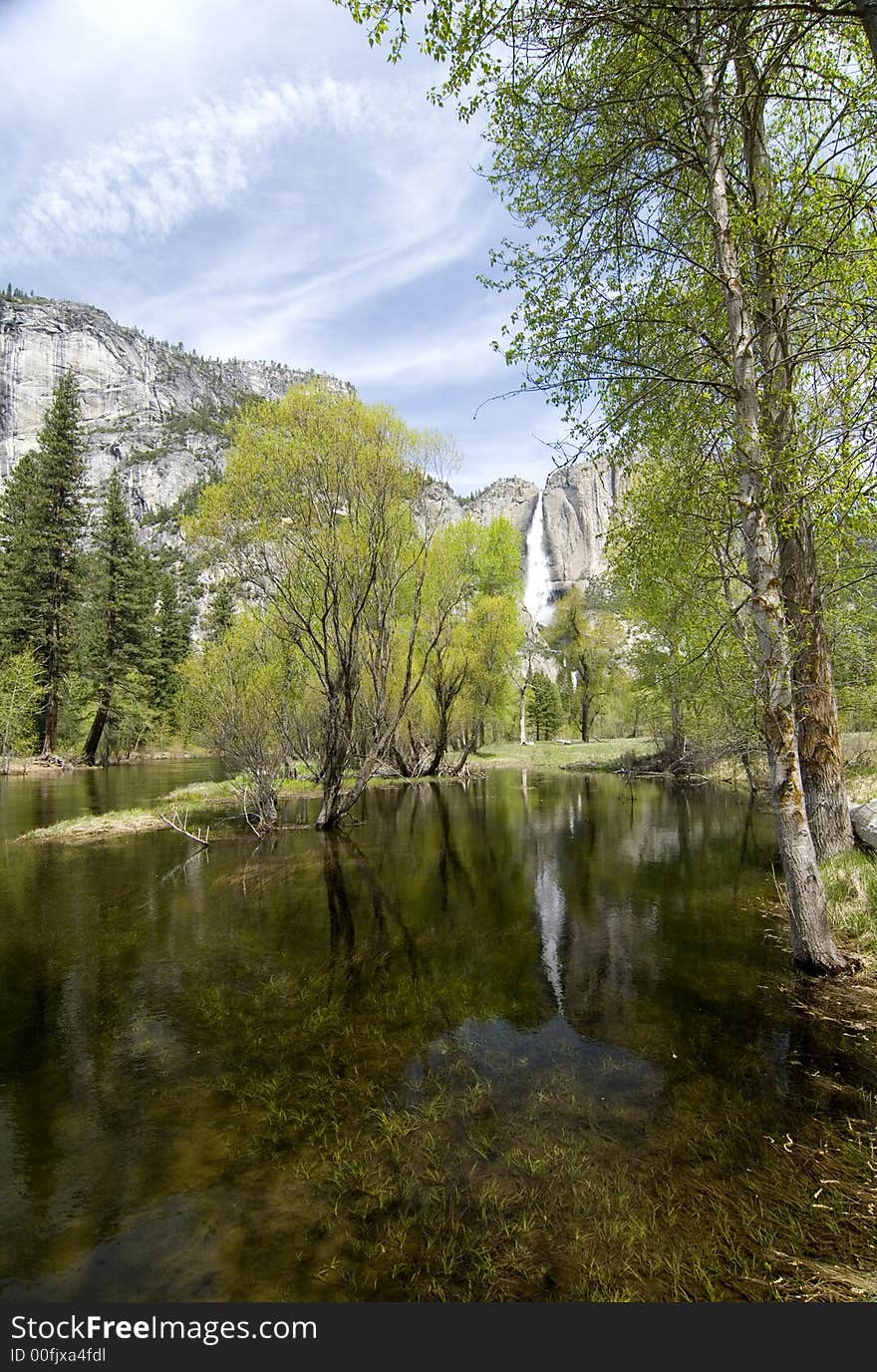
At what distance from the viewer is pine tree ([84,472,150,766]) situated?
40.0 metres

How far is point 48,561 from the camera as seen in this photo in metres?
39.2

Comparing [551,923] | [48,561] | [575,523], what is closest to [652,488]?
[551,923]

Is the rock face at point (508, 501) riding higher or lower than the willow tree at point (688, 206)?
higher

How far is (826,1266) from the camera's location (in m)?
3.11

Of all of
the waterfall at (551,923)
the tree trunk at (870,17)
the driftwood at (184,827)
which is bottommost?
the waterfall at (551,923)

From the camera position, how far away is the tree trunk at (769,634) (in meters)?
6.55

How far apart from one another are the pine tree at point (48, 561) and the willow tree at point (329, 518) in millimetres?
27791

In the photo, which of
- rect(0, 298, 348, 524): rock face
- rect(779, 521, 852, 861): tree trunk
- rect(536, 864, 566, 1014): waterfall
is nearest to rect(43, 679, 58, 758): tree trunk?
rect(536, 864, 566, 1014): waterfall

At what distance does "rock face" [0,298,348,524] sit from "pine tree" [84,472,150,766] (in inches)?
3841

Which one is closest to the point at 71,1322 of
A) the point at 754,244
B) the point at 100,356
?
the point at 754,244

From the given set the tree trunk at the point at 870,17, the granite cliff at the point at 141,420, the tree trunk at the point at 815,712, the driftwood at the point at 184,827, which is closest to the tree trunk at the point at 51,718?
the driftwood at the point at 184,827

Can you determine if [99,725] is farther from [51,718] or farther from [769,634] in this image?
[769,634]

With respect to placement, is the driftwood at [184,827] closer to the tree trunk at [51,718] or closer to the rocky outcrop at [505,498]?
the tree trunk at [51,718]

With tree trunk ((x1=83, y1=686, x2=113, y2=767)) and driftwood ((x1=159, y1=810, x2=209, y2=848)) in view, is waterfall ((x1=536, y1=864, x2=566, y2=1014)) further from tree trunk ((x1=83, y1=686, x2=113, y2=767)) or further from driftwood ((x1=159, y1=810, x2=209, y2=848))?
tree trunk ((x1=83, y1=686, x2=113, y2=767))
